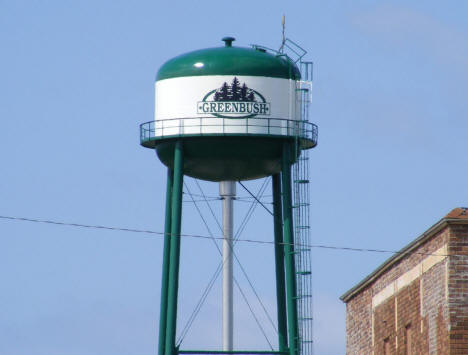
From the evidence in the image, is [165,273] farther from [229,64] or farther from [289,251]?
[229,64]

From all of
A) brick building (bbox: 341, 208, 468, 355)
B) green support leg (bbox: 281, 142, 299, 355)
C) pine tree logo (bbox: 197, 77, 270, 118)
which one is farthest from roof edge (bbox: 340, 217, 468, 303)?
pine tree logo (bbox: 197, 77, 270, 118)

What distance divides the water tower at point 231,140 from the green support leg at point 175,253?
3cm

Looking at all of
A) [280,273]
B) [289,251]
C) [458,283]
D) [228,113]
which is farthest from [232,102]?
[458,283]

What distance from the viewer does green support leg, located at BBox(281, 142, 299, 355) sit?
45469mm

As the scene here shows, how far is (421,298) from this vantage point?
4122 cm

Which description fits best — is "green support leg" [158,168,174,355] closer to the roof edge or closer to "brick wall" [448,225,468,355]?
the roof edge

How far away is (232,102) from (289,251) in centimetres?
460

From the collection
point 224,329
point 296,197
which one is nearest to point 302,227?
point 296,197

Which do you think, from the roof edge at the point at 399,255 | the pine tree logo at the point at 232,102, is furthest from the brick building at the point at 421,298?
the pine tree logo at the point at 232,102

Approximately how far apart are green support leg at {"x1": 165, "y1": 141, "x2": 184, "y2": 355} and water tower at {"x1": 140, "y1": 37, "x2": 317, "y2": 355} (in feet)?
0.09

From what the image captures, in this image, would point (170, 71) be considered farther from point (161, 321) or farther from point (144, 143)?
point (161, 321)

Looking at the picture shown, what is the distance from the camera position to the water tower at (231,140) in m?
45.6

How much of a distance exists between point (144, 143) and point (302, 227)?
5342mm

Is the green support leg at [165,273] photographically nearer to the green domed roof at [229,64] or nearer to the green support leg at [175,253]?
the green support leg at [175,253]
